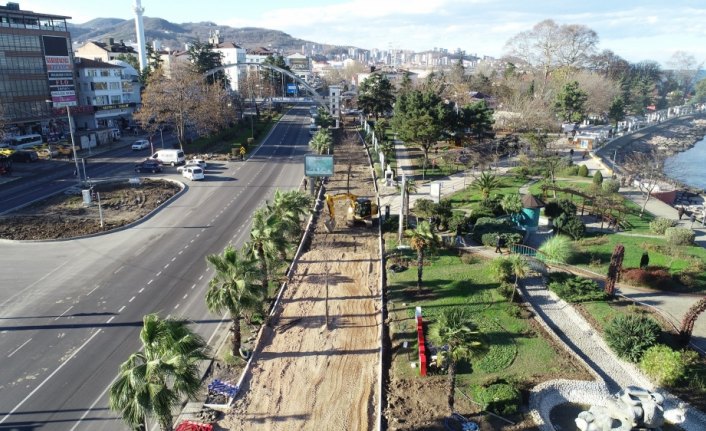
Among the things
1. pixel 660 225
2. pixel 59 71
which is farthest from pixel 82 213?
pixel 59 71

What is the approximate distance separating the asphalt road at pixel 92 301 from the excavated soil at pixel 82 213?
169 centimetres

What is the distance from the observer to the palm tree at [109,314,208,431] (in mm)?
14477

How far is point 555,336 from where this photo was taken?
24.2 meters

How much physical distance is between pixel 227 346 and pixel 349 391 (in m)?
6.81

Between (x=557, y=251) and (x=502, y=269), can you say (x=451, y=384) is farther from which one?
(x=557, y=251)

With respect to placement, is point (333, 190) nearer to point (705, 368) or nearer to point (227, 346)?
point (227, 346)

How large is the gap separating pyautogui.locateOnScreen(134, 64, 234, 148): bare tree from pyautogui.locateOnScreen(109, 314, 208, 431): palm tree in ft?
182

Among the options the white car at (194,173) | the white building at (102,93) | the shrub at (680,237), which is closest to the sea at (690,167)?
the shrub at (680,237)

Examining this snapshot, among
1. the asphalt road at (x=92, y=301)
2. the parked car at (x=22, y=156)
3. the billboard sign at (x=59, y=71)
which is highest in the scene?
the billboard sign at (x=59, y=71)

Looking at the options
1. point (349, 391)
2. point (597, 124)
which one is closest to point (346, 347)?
point (349, 391)

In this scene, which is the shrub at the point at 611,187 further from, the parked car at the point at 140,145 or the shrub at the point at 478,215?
the parked car at the point at 140,145

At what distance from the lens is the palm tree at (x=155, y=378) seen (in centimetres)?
1448

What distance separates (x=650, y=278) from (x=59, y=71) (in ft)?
277

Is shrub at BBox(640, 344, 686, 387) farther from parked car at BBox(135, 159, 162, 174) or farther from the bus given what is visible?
the bus
